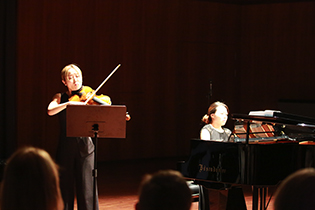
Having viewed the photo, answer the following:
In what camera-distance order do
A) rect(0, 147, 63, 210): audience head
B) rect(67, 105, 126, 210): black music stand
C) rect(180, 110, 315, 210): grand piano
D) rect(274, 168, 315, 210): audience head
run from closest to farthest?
rect(274, 168, 315, 210): audience head → rect(0, 147, 63, 210): audience head → rect(67, 105, 126, 210): black music stand → rect(180, 110, 315, 210): grand piano

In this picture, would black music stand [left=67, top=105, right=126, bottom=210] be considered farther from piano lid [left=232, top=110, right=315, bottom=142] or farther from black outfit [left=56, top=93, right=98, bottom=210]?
piano lid [left=232, top=110, right=315, bottom=142]

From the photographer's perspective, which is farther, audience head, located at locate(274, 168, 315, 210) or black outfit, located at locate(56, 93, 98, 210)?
black outfit, located at locate(56, 93, 98, 210)

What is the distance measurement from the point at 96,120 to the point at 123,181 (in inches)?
124

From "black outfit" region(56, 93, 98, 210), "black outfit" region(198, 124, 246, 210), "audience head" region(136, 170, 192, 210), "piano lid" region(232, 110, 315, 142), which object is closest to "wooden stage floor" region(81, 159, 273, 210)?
"black outfit" region(198, 124, 246, 210)

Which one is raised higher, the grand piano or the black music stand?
the black music stand

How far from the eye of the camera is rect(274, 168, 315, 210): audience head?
1.42 metres

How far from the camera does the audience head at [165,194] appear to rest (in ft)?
4.83

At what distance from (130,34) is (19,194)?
6643 millimetres

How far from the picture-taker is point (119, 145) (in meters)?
7.99

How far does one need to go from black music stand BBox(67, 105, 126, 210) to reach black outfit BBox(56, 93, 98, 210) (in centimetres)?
33

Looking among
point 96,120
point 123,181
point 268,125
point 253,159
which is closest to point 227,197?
point 253,159

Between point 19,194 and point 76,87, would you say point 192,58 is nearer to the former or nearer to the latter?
point 76,87

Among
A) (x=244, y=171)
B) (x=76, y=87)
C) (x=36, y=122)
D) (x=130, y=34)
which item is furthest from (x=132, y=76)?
(x=244, y=171)

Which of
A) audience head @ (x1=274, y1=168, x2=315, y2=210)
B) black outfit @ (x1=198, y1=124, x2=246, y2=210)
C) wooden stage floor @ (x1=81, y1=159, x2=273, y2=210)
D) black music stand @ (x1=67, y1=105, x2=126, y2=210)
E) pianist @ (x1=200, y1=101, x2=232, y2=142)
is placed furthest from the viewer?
wooden stage floor @ (x1=81, y1=159, x2=273, y2=210)
